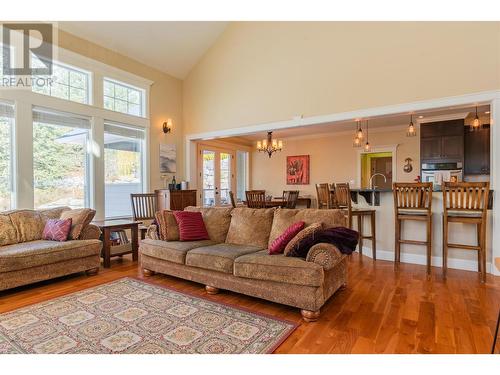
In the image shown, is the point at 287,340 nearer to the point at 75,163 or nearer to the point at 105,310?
the point at 105,310

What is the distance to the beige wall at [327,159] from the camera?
7059 millimetres

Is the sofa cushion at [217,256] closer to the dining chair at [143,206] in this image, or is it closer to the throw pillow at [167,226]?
the throw pillow at [167,226]

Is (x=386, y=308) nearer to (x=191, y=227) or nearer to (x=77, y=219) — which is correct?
(x=191, y=227)

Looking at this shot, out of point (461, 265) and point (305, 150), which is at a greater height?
point (305, 150)

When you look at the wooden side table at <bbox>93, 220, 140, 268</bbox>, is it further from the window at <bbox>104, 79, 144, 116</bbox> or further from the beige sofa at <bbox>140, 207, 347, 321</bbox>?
the window at <bbox>104, 79, 144, 116</bbox>

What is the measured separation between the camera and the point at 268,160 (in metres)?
9.09

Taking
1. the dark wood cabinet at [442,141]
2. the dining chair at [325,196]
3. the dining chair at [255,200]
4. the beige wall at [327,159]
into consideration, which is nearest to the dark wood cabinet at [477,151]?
the dark wood cabinet at [442,141]

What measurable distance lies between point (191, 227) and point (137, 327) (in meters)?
1.49

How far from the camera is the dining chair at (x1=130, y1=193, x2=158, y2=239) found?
5.24 metres

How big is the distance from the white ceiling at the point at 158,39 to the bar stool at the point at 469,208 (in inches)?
195

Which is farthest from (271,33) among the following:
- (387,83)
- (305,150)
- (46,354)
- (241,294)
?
(46,354)

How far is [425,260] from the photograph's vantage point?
13.4ft

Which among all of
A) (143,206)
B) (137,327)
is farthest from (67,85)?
(137,327)
